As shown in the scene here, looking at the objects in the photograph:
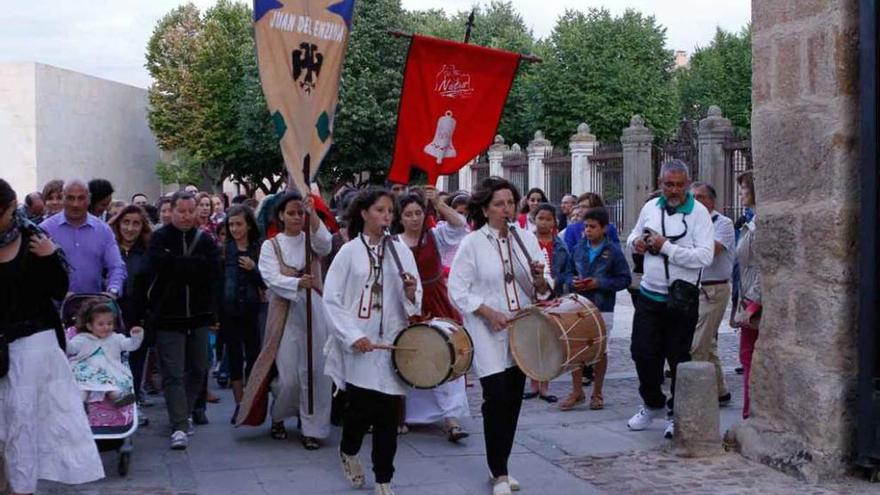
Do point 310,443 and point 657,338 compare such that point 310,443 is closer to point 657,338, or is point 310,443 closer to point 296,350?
point 296,350

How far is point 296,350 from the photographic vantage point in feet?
26.7

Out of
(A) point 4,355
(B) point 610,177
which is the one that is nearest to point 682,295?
(A) point 4,355

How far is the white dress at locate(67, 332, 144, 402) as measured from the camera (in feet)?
23.2

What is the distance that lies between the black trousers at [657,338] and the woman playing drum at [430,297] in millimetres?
1428

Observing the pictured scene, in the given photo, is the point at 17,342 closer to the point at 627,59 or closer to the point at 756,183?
the point at 756,183

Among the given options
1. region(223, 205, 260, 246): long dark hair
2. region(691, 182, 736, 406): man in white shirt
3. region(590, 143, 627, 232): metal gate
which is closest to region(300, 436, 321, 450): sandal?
region(223, 205, 260, 246): long dark hair

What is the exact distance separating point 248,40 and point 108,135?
830cm

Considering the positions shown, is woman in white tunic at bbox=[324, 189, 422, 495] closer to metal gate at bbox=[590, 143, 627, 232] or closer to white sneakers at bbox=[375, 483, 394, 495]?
white sneakers at bbox=[375, 483, 394, 495]

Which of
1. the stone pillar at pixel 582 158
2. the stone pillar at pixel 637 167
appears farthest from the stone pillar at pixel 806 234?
the stone pillar at pixel 582 158

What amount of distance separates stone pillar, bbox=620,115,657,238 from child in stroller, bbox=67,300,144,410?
60.0 ft

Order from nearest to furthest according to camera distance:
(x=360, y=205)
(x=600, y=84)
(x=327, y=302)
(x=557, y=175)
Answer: (x=327, y=302) → (x=360, y=205) → (x=557, y=175) → (x=600, y=84)

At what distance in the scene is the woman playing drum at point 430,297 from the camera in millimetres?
8266

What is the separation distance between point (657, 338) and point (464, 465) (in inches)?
71.6

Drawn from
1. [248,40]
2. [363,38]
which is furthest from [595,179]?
[248,40]
